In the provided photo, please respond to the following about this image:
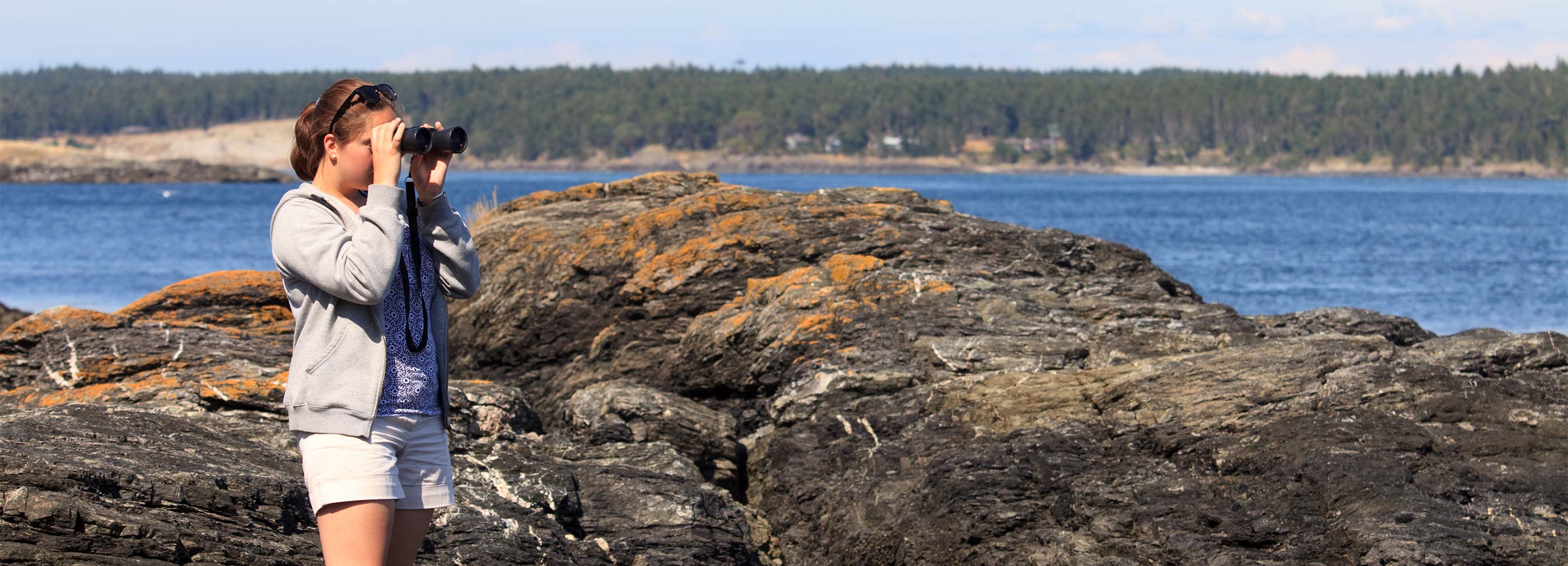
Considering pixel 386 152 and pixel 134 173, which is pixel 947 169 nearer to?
pixel 134 173

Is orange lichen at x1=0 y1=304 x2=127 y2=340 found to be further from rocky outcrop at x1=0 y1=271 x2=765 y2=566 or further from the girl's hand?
the girl's hand

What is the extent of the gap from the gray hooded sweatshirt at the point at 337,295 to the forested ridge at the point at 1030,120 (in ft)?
560

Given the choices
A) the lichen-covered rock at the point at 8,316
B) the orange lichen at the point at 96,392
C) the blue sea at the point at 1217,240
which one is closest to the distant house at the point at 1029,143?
the blue sea at the point at 1217,240

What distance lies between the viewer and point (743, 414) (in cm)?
813

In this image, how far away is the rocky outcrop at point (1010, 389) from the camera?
6.04m

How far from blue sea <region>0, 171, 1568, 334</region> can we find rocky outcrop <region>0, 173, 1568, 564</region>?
833 centimetres

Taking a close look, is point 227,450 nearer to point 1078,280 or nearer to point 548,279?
point 548,279

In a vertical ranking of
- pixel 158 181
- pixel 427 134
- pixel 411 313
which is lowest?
pixel 158 181

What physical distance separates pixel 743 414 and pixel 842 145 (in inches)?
6689

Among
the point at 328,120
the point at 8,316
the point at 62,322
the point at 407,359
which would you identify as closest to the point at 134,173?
the point at 8,316

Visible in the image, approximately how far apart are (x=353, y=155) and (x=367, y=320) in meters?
0.50

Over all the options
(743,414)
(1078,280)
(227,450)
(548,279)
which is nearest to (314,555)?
(227,450)

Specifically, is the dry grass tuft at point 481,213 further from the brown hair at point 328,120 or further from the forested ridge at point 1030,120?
the forested ridge at point 1030,120

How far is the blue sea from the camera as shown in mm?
31422
